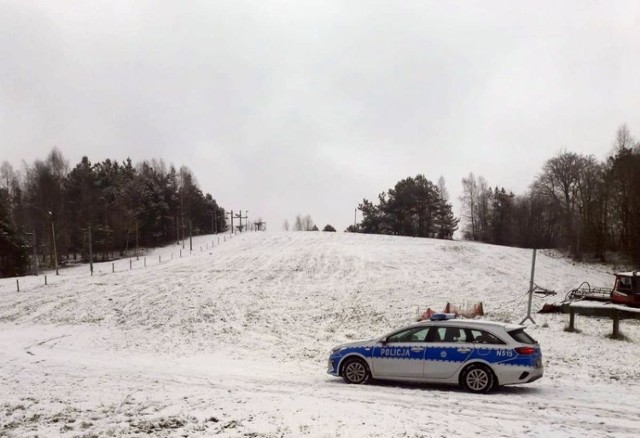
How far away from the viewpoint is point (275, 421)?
893 centimetres

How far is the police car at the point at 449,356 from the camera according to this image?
11734 millimetres

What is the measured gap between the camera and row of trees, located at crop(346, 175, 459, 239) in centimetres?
9562

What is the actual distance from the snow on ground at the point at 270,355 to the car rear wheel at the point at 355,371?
37 centimetres

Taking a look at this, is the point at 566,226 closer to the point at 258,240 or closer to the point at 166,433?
the point at 258,240

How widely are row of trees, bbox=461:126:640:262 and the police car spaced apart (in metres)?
34.6

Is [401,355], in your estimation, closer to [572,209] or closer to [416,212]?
[572,209]

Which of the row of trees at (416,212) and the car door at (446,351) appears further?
the row of trees at (416,212)

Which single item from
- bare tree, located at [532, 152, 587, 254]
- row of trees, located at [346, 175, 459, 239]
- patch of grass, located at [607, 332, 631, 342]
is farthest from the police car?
row of trees, located at [346, 175, 459, 239]

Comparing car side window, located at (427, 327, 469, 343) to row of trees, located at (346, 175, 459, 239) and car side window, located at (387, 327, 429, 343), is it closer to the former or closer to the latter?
car side window, located at (387, 327, 429, 343)

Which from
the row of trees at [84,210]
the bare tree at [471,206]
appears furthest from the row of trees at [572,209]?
the row of trees at [84,210]

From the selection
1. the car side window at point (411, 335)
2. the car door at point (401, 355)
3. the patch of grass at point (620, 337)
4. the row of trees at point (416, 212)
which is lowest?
the patch of grass at point (620, 337)

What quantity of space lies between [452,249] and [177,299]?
35974mm

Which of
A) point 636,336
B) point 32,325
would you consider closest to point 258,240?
point 32,325

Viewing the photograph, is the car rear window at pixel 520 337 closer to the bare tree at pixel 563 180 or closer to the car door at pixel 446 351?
the car door at pixel 446 351
